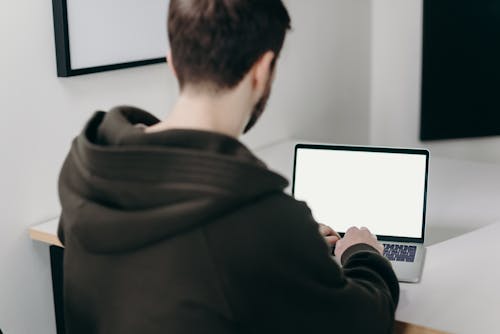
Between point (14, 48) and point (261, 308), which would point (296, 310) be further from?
point (14, 48)

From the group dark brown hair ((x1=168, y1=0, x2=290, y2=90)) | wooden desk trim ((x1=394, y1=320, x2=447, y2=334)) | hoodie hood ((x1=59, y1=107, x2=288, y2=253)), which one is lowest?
wooden desk trim ((x1=394, y1=320, x2=447, y2=334))

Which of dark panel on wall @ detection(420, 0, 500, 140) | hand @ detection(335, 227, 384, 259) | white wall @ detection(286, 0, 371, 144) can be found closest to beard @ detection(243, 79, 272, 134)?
hand @ detection(335, 227, 384, 259)

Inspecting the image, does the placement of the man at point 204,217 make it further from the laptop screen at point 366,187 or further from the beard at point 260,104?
the laptop screen at point 366,187

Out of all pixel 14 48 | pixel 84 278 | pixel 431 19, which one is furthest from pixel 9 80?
pixel 431 19

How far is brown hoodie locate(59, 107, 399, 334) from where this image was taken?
0.91m

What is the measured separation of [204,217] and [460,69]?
2.34m

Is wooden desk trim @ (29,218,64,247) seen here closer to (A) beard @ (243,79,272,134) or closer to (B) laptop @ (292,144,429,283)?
(B) laptop @ (292,144,429,283)

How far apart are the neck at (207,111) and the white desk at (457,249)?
1.93 feet

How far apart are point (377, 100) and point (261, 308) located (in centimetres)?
245

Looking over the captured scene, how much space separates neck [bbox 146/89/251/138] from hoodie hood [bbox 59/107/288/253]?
0.06 m

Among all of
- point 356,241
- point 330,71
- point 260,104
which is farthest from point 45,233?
point 330,71

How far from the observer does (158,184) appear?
920 mm

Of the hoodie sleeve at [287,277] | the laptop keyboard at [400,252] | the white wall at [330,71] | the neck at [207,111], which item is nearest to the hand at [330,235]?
the laptop keyboard at [400,252]

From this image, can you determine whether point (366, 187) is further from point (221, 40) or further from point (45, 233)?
point (221, 40)
